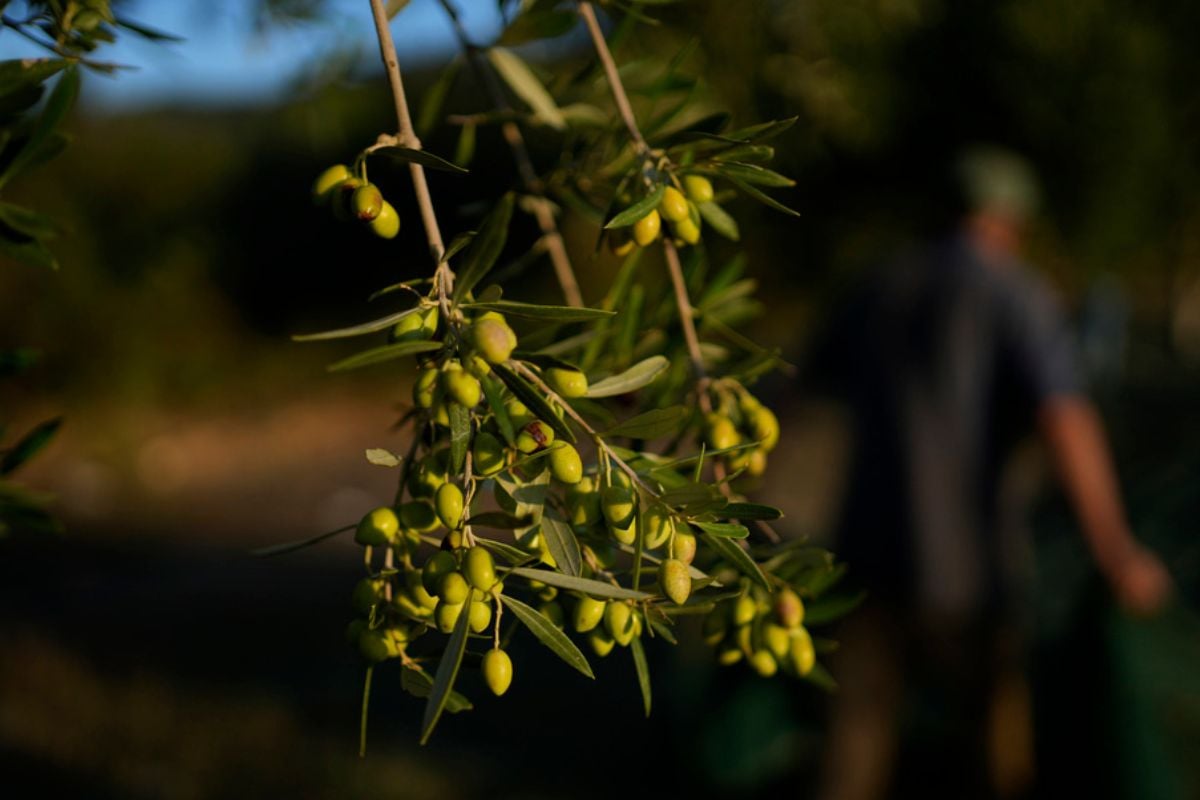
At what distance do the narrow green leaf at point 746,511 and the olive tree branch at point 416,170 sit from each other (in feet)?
0.60

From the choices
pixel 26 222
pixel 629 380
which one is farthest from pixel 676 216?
pixel 26 222

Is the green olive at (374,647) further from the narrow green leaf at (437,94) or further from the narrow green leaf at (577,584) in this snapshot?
the narrow green leaf at (437,94)

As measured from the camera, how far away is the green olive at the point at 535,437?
591 millimetres

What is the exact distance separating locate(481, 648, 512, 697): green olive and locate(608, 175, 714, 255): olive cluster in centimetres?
25

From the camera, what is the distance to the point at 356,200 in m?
0.63

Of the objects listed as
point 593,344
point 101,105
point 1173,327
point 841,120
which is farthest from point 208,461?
point 593,344

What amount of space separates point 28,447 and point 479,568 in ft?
1.97

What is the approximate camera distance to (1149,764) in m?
3.06

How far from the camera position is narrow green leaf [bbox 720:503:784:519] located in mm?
617

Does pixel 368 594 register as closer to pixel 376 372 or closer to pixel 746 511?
pixel 746 511

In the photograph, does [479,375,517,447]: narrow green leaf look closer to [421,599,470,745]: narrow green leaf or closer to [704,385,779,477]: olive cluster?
[421,599,470,745]: narrow green leaf

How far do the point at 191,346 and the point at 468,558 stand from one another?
36.9 feet

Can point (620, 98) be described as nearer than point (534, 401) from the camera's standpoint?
No

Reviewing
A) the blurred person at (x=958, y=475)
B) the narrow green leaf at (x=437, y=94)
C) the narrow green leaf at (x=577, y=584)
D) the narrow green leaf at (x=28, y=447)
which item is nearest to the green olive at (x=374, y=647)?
the narrow green leaf at (x=577, y=584)
